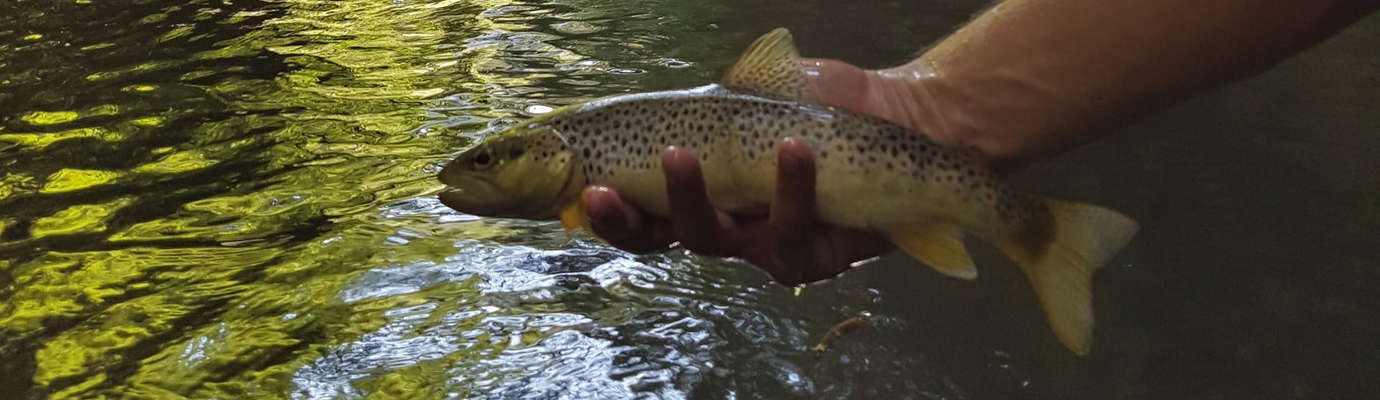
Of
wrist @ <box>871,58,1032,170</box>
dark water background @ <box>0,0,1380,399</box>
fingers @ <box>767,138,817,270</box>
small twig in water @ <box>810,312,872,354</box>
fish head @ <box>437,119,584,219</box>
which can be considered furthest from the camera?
small twig in water @ <box>810,312,872,354</box>

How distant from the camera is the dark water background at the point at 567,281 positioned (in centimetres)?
244

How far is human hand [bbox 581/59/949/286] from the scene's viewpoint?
1660 millimetres

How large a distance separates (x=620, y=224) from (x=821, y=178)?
0.34 m

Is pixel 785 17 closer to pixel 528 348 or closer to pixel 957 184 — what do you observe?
pixel 528 348

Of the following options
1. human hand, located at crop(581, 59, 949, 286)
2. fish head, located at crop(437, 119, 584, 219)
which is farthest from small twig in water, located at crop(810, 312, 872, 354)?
fish head, located at crop(437, 119, 584, 219)

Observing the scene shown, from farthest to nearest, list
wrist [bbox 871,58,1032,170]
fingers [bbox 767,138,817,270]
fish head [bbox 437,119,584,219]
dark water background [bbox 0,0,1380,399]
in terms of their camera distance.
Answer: dark water background [bbox 0,0,1380,399] < wrist [bbox 871,58,1032,170] < fish head [bbox 437,119,584,219] < fingers [bbox 767,138,817,270]

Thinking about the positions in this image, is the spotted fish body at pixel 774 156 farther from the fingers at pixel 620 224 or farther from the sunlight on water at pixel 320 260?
the sunlight on water at pixel 320 260

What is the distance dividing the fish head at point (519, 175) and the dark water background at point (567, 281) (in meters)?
0.74

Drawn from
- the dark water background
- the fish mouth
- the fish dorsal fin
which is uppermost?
the fish dorsal fin

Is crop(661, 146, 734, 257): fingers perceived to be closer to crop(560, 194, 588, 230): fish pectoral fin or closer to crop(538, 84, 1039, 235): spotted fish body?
crop(538, 84, 1039, 235): spotted fish body

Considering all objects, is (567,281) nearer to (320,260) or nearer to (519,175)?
(320,260)

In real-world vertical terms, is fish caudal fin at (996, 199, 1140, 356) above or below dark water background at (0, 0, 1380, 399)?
above

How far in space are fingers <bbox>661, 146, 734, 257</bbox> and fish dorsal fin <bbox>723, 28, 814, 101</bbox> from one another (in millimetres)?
243

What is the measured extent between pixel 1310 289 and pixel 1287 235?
278 millimetres
